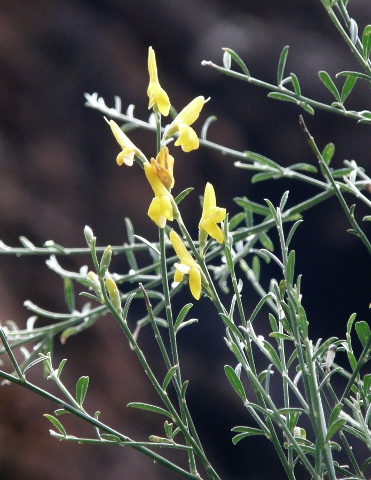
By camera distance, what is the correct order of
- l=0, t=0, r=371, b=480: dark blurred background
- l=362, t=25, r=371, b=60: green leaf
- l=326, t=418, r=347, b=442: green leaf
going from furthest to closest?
l=0, t=0, r=371, b=480: dark blurred background
l=362, t=25, r=371, b=60: green leaf
l=326, t=418, r=347, b=442: green leaf

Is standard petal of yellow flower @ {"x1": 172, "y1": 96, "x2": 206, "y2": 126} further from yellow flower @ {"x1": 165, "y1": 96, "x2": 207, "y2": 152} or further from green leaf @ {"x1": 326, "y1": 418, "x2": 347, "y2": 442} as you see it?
green leaf @ {"x1": 326, "y1": 418, "x2": 347, "y2": 442}

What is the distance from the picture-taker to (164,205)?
292 mm

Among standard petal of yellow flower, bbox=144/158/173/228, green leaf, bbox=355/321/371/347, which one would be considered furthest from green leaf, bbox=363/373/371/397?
standard petal of yellow flower, bbox=144/158/173/228

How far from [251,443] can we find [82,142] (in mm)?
853

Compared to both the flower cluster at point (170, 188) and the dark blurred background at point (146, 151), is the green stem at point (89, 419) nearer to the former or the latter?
the flower cluster at point (170, 188)

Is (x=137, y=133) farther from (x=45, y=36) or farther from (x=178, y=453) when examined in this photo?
(x=178, y=453)

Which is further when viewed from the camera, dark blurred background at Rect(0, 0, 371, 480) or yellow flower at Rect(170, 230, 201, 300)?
dark blurred background at Rect(0, 0, 371, 480)

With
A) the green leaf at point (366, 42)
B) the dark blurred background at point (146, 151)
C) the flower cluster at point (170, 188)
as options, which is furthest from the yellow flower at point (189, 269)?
the dark blurred background at point (146, 151)

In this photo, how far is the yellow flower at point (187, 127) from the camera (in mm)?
316

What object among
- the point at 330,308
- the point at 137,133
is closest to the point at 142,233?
the point at 137,133

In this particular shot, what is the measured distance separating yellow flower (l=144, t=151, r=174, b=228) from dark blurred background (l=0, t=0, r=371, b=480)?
3.55 ft

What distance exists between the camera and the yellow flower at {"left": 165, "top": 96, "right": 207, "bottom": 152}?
32 cm

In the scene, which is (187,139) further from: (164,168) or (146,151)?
(146,151)

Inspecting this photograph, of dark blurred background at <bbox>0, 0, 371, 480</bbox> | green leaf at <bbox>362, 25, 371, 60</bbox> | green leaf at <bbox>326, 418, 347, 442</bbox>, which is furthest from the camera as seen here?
dark blurred background at <bbox>0, 0, 371, 480</bbox>
